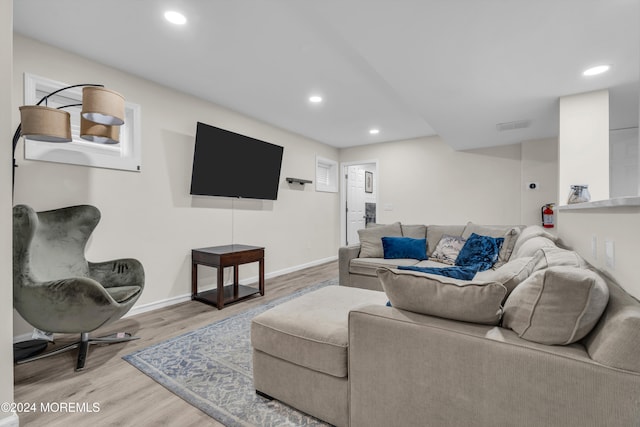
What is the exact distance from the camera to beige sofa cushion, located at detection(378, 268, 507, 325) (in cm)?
112

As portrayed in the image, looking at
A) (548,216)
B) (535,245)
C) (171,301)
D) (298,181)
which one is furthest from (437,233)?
(171,301)

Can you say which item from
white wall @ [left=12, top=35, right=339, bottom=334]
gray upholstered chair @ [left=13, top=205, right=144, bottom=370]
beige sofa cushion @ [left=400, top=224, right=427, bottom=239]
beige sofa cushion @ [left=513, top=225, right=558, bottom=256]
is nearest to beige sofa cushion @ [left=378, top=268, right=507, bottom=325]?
beige sofa cushion @ [left=513, top=225, right=558, bottom=256]

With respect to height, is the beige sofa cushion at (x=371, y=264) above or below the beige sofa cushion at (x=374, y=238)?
below

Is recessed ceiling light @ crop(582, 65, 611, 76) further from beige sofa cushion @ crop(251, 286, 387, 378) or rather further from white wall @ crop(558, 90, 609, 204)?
beige sofa cushion @ crop(251, 286, 387, 378)

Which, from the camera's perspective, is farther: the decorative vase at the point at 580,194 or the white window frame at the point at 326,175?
the white window frame at the point at 326,175

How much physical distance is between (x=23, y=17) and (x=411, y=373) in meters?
3.40

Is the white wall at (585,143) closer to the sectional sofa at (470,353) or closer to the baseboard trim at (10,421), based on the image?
the sectional sofa at (470,353)

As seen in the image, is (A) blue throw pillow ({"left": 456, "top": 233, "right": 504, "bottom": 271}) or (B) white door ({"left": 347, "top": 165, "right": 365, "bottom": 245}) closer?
(A) blue throw pillow ({"left": 456, "top": 233, "right": 504, "bottom": 271})

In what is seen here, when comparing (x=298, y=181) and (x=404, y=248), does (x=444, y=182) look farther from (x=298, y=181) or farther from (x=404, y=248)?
(x=298, y=181)

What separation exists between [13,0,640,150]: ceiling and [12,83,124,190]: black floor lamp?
25.6 inches

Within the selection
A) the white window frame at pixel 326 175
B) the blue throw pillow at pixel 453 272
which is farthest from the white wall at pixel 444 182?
the blue throw pillow at pixel 453 272

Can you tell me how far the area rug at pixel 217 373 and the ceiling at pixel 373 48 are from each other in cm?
229

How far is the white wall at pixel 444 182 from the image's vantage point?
4.99 m

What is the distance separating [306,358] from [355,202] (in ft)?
17.9
